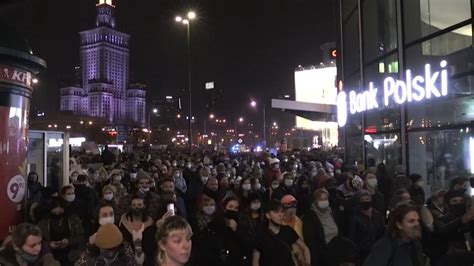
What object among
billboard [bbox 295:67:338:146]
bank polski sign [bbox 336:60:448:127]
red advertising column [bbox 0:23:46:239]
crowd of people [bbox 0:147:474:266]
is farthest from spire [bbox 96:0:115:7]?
red advertising column [bbox 0:23:46:239]

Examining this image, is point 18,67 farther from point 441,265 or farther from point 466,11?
point 466,11

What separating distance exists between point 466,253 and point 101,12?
20407 centimetres

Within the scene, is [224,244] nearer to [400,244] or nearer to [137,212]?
[137,212]

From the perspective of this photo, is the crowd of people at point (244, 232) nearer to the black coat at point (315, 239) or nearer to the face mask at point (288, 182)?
the black coat at point (315, 239)

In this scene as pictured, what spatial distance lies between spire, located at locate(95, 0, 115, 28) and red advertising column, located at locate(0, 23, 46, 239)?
188 m

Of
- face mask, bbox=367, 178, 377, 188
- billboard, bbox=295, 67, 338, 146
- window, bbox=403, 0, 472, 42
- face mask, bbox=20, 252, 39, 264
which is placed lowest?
face mask, bbox=20, 252, 39, 264

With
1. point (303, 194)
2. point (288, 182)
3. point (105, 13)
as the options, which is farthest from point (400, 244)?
point (105, 13)

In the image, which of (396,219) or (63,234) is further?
(63,234)

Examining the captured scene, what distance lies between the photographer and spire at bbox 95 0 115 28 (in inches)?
7362

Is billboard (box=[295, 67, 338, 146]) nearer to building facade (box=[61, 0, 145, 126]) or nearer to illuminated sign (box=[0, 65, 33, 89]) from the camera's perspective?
illuminated sign (box=[0, 65, 33, 89])

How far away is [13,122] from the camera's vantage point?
7125mm

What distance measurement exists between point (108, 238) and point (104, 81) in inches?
6817

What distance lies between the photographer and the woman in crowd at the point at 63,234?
6.85 meters

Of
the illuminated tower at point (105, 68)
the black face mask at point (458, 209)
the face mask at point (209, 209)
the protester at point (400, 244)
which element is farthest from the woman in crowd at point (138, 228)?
the illuminated tower at point (105, 68)
